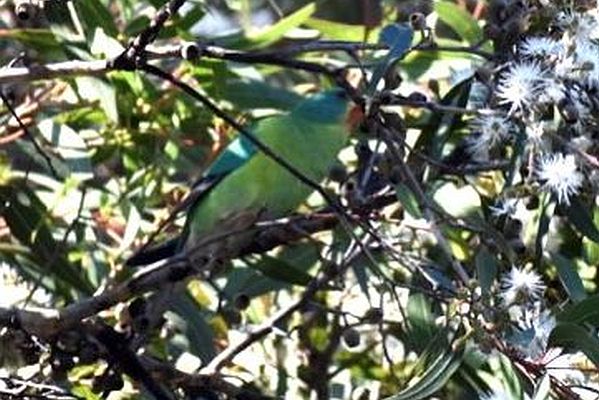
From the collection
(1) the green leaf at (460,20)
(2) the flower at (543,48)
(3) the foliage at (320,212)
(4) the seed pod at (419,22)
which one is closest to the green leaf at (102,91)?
(3) the foliage at (320,212)

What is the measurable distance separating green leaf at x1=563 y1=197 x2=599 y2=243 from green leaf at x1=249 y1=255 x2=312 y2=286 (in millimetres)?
654

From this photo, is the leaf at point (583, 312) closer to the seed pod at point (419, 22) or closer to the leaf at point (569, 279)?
the leaf at point (569, 279)

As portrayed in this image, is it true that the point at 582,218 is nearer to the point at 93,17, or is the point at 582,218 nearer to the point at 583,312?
the point at 583,312

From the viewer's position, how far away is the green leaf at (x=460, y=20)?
8.71ft

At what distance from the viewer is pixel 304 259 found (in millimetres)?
2949

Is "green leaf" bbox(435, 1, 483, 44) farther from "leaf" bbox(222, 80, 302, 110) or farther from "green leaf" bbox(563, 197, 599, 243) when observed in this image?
"green leaf" bbox(563, 197, 599, 243)

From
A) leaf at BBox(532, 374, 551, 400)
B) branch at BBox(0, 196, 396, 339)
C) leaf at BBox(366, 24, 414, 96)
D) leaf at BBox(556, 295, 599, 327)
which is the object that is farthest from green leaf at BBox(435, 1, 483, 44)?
leaf at BBox(532, 374, 551, 400)

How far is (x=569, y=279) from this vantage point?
2.22 meters

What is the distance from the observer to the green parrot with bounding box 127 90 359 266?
2.80 metres

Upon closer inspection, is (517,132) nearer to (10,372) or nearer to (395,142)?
(395,142)

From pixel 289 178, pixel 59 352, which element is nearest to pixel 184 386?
pixel 59 352

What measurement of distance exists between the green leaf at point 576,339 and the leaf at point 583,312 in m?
0.09

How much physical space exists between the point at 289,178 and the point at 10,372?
0.67m

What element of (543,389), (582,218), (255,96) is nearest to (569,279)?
(582,218)
